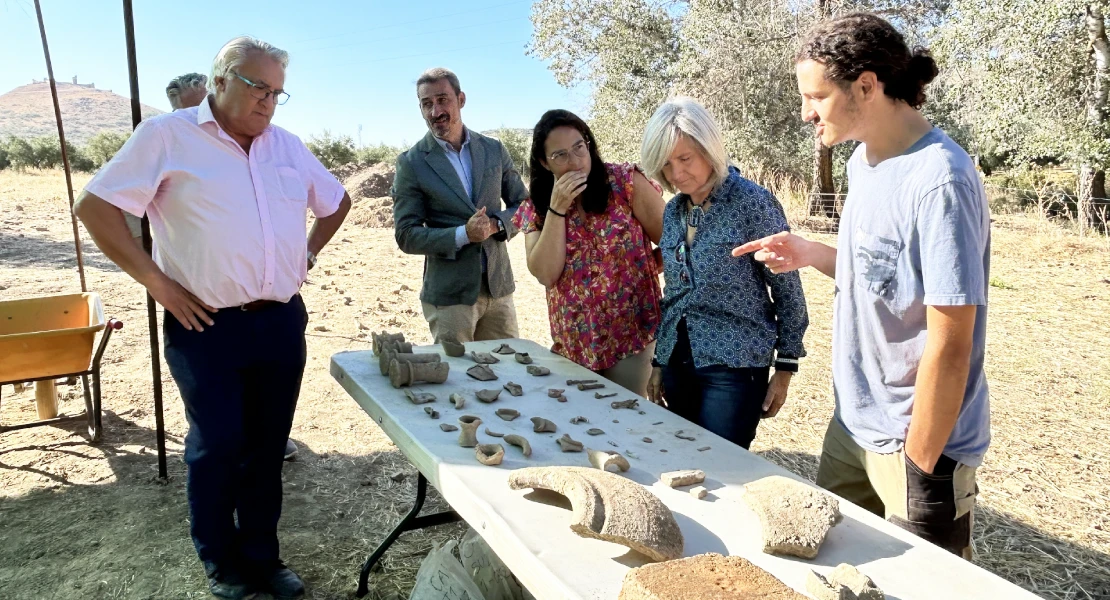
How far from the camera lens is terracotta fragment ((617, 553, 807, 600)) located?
4.13 ft

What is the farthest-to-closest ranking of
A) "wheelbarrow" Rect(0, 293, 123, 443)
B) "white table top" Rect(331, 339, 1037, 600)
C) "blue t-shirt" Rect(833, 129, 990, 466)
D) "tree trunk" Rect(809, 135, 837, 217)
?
"tree trunk" Rect(809, 135, 837, 217), "wheelbarrow" Rect(0, 293, 123, 443), "blue t-shirt" Rect(833, 129, 990, 466), "white table top" Rect(331, 339, 1037, 600)

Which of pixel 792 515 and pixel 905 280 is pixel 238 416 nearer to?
pixel 792 515

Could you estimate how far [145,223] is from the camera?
319cm

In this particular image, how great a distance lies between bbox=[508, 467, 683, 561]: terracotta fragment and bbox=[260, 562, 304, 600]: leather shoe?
1.64 m

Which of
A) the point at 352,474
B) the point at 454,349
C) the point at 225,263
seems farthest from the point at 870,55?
the point at 352,474

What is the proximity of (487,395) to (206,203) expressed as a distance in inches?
45.1

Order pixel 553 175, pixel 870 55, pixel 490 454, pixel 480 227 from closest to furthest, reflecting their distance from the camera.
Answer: pixel 870 55 → pixel 490 454 → pixel 553 175 → pixel 480 227

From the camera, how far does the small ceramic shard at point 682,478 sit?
5.93 feet

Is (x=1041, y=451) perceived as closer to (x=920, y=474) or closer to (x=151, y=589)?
(x=920, y=474)

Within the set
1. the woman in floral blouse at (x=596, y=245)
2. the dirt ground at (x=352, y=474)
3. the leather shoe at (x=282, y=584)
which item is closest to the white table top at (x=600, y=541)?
the woman in floral blouse at (x=596, y=245)

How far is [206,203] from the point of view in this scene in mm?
2445

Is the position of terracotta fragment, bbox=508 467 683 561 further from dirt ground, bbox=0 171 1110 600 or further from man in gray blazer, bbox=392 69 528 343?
man in gray blazer, bbox=392 69 528 343

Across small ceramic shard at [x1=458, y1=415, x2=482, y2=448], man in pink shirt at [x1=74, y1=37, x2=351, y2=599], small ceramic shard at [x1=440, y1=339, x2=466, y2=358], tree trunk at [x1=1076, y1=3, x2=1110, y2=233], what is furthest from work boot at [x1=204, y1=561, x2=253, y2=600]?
tree trunk at [x1=1076, y1=3, x2=1110, y2=233]

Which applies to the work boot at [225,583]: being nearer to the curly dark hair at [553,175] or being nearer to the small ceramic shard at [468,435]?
the small ceramic shard at [468,435]
